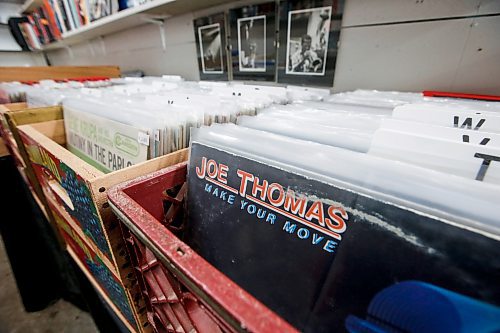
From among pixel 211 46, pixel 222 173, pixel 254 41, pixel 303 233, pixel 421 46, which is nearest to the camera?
pixel 303 233

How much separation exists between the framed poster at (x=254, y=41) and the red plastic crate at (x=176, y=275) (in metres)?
1.05

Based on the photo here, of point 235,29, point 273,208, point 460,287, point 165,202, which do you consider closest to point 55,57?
point 235,29

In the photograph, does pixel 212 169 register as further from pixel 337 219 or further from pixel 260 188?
pixel 337 219

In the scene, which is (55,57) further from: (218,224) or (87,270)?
(218,224)

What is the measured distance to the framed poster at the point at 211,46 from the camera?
154cm

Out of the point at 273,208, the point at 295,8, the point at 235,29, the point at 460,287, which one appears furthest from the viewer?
the point at 235,29

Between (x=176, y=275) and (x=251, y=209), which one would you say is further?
(x=251, y=209)

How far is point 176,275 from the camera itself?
304 millimetres

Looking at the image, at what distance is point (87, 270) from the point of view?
3.30ft

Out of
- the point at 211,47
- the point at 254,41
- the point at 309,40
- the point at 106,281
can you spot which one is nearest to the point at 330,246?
the point at 106,281

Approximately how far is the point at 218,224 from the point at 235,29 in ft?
4.43

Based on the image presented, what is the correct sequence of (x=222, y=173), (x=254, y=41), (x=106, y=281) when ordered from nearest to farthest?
(x=222, y=173)
(x=106, y=281)
(x=254, y=41)

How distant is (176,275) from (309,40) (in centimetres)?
123

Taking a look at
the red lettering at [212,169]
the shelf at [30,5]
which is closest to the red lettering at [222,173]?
the red lettering at [212,169]
